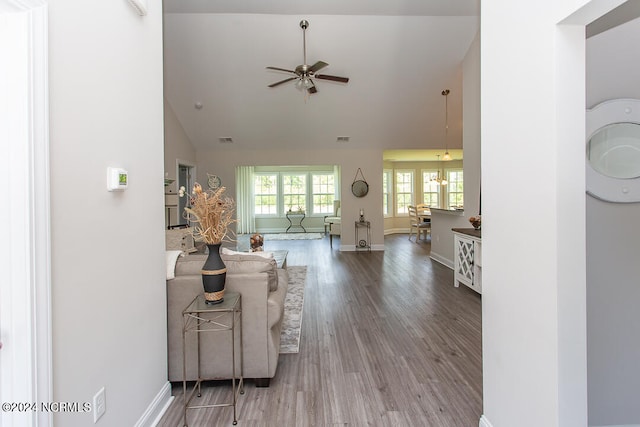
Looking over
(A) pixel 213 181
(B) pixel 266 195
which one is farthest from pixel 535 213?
(B) pixel 266 195

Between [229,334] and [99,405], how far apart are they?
0.82 metres

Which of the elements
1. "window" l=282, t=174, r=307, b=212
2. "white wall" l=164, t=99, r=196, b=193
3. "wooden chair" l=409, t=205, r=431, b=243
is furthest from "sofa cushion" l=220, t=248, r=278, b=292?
"window" l=282, t=174, r=307, b=212

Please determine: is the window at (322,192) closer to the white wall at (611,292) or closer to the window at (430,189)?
the window at (430,189)

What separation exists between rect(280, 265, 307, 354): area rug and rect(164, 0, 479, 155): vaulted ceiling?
3.02 m

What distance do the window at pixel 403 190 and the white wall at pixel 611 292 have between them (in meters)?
9.17

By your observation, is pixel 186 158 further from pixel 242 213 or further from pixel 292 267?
pixel 242 213

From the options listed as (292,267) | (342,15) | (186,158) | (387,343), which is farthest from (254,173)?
(387,343)

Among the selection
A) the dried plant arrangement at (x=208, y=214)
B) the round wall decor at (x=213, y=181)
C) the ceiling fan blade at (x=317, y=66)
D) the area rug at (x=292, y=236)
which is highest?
the ceiling fan blade at (x=317, y=66)

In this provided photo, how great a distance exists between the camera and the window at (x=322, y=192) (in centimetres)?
1167

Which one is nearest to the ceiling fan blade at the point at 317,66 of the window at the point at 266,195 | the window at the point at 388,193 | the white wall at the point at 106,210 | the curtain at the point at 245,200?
the white wall at the point at 106,210

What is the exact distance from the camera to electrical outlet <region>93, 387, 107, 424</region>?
1.34 m

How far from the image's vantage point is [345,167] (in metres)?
7.64

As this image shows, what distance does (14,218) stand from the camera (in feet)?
3.30

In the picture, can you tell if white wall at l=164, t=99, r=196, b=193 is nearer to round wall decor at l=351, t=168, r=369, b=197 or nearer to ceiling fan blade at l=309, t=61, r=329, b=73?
ceiling fan blade at l=309, t=61, r=329, b=73
